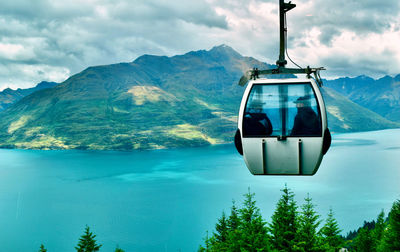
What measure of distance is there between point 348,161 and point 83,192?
3967 inches

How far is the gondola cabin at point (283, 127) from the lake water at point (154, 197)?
57697 mm

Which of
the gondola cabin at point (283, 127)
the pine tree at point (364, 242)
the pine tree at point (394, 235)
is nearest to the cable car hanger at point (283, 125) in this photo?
the gondola cabin at point (283, 127)

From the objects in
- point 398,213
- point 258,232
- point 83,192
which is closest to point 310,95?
point 258,232

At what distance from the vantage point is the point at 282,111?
259 inches

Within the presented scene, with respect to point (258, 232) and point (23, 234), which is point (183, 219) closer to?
point (23, 234)

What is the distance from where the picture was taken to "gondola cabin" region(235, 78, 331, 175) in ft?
20.5

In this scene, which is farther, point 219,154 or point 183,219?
point 219,154

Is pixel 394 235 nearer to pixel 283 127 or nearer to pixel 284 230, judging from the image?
pixel 284 230

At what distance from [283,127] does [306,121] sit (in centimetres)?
44

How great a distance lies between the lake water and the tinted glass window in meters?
57.8

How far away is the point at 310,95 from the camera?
6.38m

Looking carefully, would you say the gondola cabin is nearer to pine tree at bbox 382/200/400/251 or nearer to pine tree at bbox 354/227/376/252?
pine tree at bbox 382/200/400/251

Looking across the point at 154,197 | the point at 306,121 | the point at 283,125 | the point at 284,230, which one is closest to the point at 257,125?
the point at 283,125

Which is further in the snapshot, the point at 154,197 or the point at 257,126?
the point at 154,197
